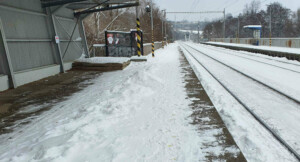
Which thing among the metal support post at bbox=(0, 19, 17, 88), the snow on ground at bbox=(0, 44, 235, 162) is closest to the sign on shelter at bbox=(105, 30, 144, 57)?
the metal support post at bbox=(0, 19, 17, 88)

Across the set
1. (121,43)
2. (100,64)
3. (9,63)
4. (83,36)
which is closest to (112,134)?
(9,63)

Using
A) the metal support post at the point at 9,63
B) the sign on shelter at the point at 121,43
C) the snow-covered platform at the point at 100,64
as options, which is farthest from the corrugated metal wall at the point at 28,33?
the sign on shelter at the point at 121,43

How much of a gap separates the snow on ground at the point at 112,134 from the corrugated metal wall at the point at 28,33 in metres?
4.75

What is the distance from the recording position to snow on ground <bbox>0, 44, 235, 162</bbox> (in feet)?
10.5

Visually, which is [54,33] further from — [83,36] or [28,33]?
[83,36]

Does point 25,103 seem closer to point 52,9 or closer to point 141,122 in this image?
Result: point 141,122

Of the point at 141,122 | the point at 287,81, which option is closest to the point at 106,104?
the point at 141,122

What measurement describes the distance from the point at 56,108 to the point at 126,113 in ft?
6.97

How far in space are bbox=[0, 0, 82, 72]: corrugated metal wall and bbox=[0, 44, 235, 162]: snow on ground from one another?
4.75 meters

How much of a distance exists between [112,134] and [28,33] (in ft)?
28.0

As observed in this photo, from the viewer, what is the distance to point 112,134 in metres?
3.91

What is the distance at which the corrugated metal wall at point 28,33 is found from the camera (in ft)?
29.2

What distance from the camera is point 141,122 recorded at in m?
4.48

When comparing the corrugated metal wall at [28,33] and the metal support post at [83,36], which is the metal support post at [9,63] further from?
the metal support post at [83,36]
